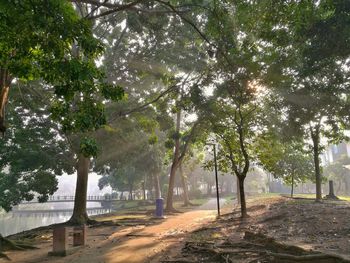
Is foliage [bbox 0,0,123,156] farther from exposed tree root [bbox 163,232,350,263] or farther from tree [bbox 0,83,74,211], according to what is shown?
tree [bbox 0,83,74,211]

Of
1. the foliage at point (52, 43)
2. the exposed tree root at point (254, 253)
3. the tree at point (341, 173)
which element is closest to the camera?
the foliage at point (52, 43)

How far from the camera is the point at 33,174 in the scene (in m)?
24.4

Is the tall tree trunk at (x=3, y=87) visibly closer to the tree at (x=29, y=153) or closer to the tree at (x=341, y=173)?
the tree at (x=29, y=153)

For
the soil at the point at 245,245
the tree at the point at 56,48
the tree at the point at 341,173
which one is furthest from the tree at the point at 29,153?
the tree at the point at 341,173

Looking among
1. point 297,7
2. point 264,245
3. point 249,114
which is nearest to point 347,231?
point 264,245

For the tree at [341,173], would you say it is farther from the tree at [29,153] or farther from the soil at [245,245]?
the tree at [29,153]

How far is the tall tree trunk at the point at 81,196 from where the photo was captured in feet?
80.8

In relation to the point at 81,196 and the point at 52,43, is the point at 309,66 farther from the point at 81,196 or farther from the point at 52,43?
the point at 81,196

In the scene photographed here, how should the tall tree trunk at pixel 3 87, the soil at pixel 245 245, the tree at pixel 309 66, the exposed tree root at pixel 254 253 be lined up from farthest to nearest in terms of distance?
the tree at pixel 309 66 < the tall tree trunk at pixel 3 87 < the soil at pixel 245 245 < the exposed tree root at pixel 254 253

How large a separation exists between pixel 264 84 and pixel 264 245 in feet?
35.2

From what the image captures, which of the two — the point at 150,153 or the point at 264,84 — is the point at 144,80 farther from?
the point at 150,153

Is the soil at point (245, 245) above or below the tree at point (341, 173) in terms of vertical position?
below

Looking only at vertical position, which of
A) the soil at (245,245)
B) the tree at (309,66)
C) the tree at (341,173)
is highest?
the tree at (309,66)

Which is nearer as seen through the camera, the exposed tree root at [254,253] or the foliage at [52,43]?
the foliage at [52,43]
